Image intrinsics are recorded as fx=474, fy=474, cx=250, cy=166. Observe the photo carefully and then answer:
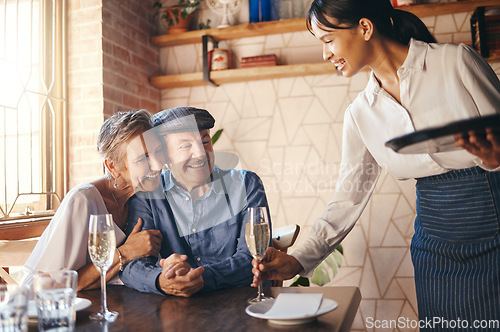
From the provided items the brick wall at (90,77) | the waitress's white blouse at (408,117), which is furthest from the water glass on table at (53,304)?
the brick wall at (90,77)

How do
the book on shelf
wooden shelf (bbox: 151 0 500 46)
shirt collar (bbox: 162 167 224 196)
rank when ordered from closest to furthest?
1. shirt collar (bbox: 162 167 224 196)
2. wooden shelf (bbox: 151 0 500 46)
3. the book on shelf

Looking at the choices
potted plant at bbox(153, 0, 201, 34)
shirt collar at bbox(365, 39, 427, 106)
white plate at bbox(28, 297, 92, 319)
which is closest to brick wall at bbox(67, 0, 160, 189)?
potted plant at bbox(153, 0, 201, 34)

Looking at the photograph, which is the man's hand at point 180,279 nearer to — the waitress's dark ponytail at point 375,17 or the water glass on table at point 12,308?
the water glass on table at point 12,308

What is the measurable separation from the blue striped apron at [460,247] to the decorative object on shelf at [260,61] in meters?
1.94

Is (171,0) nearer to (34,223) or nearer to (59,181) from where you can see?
Answer: (59,181)

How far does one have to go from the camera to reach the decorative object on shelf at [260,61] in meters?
3.17

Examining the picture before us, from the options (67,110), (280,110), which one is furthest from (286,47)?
(67,110)

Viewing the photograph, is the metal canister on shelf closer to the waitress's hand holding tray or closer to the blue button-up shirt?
the blue button-up shirt

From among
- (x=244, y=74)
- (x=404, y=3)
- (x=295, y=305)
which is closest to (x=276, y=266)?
(x=295, y=305)

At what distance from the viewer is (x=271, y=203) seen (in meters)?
3.27

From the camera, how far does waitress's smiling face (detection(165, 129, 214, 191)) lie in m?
1.76

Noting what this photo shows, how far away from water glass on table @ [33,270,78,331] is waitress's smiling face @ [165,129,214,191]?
861 mm

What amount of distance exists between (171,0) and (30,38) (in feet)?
3.70

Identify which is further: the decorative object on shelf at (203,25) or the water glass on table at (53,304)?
the decorative object on shelf at (203,25)
